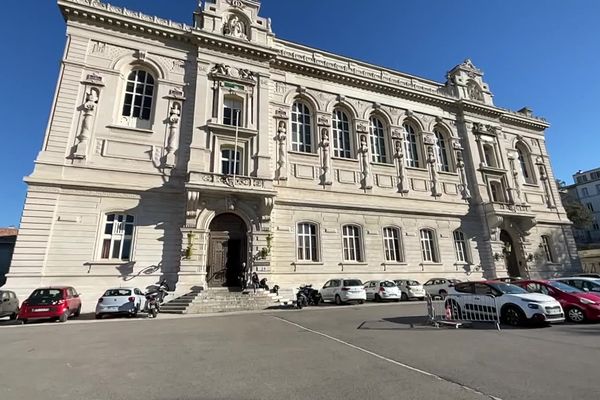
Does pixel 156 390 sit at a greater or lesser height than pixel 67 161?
lesser

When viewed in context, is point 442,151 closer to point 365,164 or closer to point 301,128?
point 365,164

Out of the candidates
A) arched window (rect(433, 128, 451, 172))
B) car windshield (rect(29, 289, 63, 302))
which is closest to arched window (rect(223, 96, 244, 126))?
car windshield (rect(29, 289, 63, 302))

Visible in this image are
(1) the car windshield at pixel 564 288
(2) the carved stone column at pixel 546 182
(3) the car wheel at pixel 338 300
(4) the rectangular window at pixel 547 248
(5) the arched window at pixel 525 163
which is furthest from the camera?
(5) the arched window at pixel 525 163

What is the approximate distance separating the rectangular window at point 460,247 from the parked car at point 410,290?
6677 millimetres

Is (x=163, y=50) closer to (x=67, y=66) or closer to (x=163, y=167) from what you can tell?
(x=67, y=66)

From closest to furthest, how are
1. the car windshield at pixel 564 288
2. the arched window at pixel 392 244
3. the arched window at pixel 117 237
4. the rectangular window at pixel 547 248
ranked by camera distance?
1. the car windshield at pixel 564 288
2. the arched window at pixel 117 237
3. the arched window at pixel 392 244
4. the rectangular window at pixel 547 248

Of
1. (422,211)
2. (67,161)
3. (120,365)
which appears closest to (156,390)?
(120,365)

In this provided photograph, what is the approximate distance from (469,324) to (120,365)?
9.66 meters

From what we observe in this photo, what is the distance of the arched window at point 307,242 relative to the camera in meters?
20.1

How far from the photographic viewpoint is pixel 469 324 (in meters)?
9.73

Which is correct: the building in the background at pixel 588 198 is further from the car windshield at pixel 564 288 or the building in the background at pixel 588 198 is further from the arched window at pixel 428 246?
the car windshield at pixel 564 288

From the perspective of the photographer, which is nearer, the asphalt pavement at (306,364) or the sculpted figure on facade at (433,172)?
the asphalt pavement at (306,364)

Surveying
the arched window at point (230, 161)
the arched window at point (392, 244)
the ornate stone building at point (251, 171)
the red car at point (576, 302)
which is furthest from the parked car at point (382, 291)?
the arched window at point (230, 161)

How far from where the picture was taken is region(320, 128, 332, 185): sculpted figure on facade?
21938 millimetres
